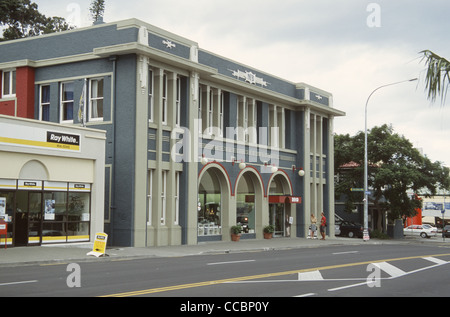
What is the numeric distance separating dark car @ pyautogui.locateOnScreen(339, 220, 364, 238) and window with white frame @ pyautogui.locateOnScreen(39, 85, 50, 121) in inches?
1146

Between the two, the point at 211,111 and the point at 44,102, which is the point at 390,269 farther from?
the point at 44,102

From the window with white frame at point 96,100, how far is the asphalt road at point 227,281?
10940mm

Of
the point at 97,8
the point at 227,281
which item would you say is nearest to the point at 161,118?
the point at 227,281

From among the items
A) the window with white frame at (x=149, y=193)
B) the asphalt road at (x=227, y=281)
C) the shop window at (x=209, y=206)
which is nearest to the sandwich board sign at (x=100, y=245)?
the asphalt road at (x=227, y=281)

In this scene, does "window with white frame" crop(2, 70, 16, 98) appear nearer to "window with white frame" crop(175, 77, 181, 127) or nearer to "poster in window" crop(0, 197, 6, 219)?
"window with white frame" crop(175, 77, 181, 127)

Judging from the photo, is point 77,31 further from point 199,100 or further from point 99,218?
point 99,218

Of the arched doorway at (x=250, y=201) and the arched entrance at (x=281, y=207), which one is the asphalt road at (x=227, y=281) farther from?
the arched entrance at (x=281, y=207)

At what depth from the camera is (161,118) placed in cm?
2778

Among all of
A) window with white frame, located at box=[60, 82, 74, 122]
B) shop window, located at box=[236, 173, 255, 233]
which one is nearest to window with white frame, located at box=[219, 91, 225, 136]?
shop window, located at box=[236, 173, 255, 233]

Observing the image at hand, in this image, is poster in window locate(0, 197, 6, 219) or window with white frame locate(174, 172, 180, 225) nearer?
poster in window locate(0, 197, 6, 219)

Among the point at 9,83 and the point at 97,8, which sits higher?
the point at 97,8

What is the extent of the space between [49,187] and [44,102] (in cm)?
791

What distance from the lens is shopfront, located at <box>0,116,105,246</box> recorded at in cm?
2188

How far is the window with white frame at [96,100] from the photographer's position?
27.7 meters
